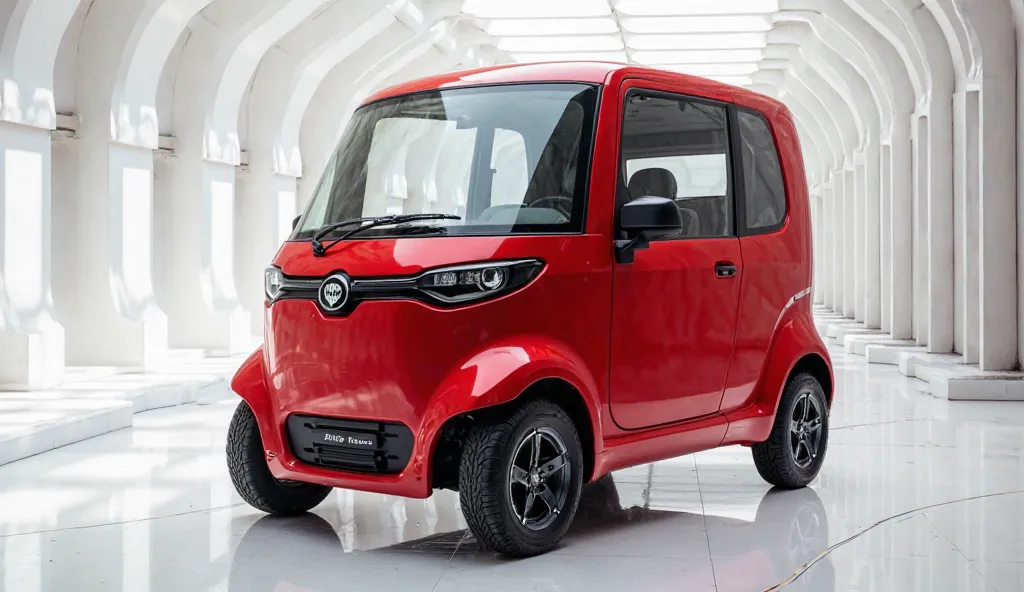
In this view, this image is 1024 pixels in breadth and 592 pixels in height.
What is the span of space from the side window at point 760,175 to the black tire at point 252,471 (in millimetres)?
2671

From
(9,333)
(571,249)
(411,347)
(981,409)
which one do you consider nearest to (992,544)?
(571,249)

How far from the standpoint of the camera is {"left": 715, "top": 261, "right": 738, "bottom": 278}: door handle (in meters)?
6.10

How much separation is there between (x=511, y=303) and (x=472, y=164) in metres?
0.70

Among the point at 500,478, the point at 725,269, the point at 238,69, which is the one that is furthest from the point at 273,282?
the point at 238,69

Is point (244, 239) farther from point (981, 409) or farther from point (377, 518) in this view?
point (377, 518)

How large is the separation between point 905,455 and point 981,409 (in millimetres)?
3226

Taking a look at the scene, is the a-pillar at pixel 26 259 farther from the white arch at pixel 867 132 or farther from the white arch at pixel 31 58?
the white arch at pixel 867 132

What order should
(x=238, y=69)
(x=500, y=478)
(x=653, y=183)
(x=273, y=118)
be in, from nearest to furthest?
(x=500, y=478) < (x=653, y=183) < (x=238, y=69) < (x=273, y=118)

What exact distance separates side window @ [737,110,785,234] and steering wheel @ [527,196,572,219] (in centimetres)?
143

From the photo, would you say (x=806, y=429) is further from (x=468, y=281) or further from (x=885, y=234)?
(x=885, y=234)

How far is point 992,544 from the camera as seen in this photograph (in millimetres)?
5414

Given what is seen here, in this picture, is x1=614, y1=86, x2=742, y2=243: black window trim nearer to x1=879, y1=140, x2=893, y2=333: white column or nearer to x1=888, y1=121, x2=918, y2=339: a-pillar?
x1=888, y1=121, x2=918, y2=339: a-pillar

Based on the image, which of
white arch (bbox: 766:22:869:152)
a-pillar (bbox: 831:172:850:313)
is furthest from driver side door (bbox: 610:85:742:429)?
a-pillar (bbox: 831:172:850:313)

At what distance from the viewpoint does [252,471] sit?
5.82 meters
